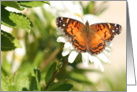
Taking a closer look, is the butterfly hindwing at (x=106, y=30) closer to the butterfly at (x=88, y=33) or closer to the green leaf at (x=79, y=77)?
the butterfly at (x=88, y=33)

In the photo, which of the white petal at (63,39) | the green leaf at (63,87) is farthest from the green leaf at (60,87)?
the white petal at (63,39)

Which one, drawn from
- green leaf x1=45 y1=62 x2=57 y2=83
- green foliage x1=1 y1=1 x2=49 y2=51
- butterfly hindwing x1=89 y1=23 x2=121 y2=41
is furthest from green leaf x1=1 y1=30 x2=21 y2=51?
butterfly hindwing x1=89 y1=23 x2=121 y2=41

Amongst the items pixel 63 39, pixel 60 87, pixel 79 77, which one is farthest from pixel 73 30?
pixel 79 77

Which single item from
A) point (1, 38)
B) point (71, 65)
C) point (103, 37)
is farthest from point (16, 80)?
point (71, 65)

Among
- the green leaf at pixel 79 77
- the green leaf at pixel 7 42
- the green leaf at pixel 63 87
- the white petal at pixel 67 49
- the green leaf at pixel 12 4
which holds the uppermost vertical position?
the green leaf at pixel 12 4

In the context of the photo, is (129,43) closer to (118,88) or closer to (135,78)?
(135,78)

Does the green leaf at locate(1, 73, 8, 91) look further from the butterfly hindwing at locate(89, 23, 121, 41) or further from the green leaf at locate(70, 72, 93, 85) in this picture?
the green leaf at locate(70, 72, 93, 85)

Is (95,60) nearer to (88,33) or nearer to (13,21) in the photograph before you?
(88,33)
